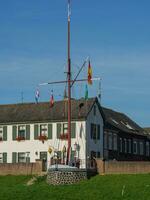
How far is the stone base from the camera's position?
52.2 metres

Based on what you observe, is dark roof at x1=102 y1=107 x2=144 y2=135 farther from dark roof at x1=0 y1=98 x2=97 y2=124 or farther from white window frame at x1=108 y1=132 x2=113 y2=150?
dark roof at x1=0 y1=98 x2=97 y2=124

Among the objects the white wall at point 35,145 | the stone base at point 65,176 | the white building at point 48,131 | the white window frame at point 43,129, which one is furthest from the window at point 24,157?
the stone base at point 65,176

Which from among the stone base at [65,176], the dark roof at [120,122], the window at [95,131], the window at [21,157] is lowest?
the stone base at [65,176]

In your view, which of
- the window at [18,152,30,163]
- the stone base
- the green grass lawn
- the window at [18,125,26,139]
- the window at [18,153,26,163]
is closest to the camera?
the green grass lawn

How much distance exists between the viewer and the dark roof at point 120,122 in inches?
3095

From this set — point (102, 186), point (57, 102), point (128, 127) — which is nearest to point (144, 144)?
point (128, 127)

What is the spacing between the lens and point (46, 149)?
7044cm

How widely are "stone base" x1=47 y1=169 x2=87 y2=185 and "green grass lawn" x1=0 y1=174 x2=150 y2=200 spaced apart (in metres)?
0.82

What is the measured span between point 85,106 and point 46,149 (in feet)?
19.4

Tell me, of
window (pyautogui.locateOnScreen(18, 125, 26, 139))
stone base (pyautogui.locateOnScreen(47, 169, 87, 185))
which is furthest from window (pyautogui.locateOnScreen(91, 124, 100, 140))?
stone base (pyautogui.locateOnScreen(47, 169, 87, 185))

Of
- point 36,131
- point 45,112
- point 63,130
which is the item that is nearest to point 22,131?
point 36,131

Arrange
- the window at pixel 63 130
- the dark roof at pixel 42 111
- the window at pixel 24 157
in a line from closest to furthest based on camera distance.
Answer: the window at pixel 63 130
the dark roof at pixel 42 111
the window at pixel 24 157

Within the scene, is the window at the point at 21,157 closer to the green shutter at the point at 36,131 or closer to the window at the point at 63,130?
the green shutter at the point at 36,131

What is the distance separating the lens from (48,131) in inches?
2788
